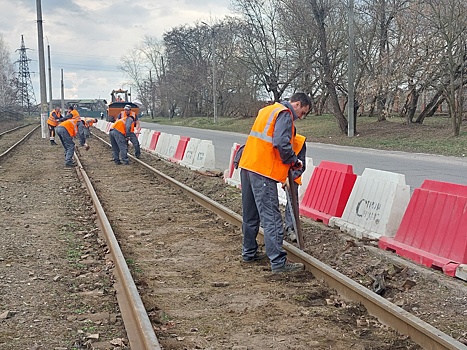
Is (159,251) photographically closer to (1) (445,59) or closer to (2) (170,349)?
(2) (170,349)

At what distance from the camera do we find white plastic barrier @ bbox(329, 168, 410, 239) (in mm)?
7164

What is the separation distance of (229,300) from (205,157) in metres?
10.7

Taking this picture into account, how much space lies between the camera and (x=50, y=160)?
2086cm

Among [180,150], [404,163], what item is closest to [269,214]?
[404,163]

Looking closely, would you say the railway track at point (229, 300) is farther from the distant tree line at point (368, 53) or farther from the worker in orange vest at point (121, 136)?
the distant tree line at point (368, 53)

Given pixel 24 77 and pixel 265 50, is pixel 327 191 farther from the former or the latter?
pixel 24 77

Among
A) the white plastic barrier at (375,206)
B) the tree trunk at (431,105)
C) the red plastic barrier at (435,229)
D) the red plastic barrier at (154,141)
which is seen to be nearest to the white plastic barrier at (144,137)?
the red plastic barrier at (154,141)

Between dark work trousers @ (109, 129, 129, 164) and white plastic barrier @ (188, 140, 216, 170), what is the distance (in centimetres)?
279

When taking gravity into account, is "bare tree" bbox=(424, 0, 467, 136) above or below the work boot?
above

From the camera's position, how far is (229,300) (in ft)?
18.0

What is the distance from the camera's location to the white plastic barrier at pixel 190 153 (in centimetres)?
1716

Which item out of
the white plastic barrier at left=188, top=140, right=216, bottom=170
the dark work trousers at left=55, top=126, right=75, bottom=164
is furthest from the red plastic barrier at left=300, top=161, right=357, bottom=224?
the dark work trousers at left=55, top=126, right=75, bottom=164

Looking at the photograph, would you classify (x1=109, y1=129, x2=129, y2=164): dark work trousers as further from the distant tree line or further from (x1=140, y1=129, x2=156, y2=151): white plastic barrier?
the distant tree line

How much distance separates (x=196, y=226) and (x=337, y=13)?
26980mm
